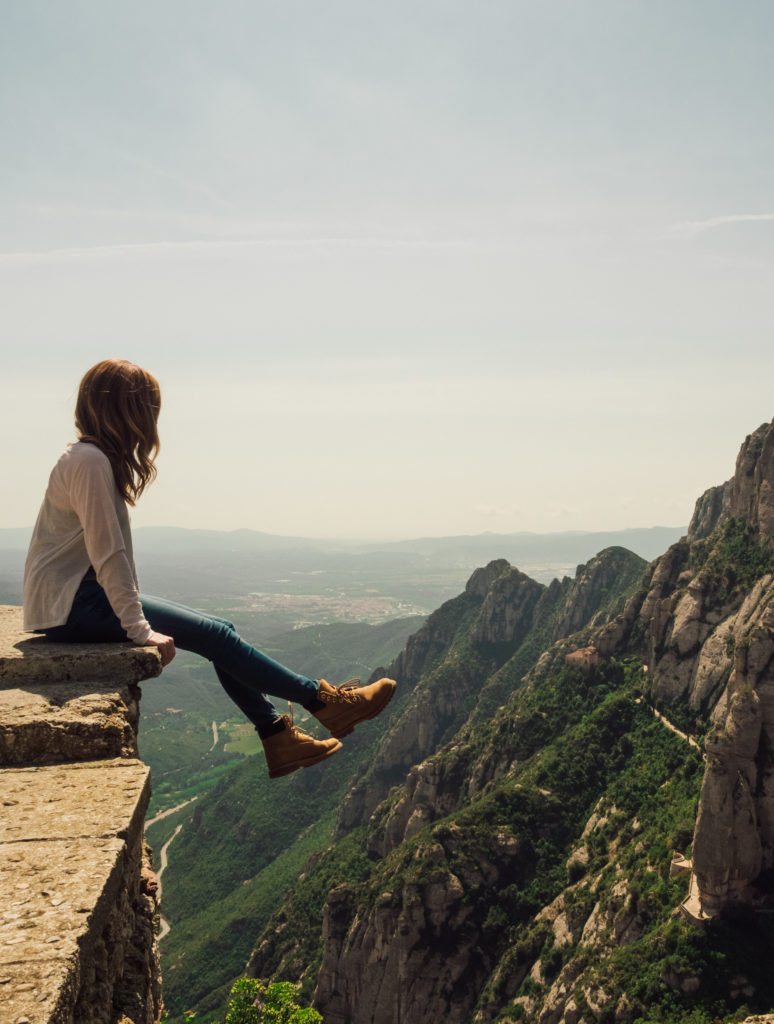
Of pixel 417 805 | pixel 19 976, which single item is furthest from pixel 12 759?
pixel 417 805

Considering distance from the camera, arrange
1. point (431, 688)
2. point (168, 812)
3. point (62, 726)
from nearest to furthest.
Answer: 1. point (62, 726)
2. point (431, 688)
3. point (168, 812)

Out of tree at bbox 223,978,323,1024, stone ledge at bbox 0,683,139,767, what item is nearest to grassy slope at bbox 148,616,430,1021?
tree at bbox 223,978,323,1024

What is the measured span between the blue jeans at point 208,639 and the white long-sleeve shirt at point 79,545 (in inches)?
6.1

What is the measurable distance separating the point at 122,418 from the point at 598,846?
7190 cm

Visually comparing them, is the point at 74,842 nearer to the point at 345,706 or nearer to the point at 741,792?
the point at 345,706

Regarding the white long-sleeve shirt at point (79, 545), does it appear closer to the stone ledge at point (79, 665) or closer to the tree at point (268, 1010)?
the stone ledge at point (79, 665)

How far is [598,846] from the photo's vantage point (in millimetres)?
65562

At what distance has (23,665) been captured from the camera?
5.76 m

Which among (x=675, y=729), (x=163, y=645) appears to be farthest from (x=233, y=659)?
(x=675, y=729)

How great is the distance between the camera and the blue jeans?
6.38 meters

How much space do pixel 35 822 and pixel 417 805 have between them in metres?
89.0

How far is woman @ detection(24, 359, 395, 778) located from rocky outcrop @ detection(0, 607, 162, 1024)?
1.01 ft

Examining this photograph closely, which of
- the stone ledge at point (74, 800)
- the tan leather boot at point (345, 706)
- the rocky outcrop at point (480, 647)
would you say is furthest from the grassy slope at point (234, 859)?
the stone ledge at point (74, 800)

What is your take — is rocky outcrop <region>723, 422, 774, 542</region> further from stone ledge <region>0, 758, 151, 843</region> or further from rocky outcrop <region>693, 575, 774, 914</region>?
stone ledge <region>0, 758, 151, 843</region>
